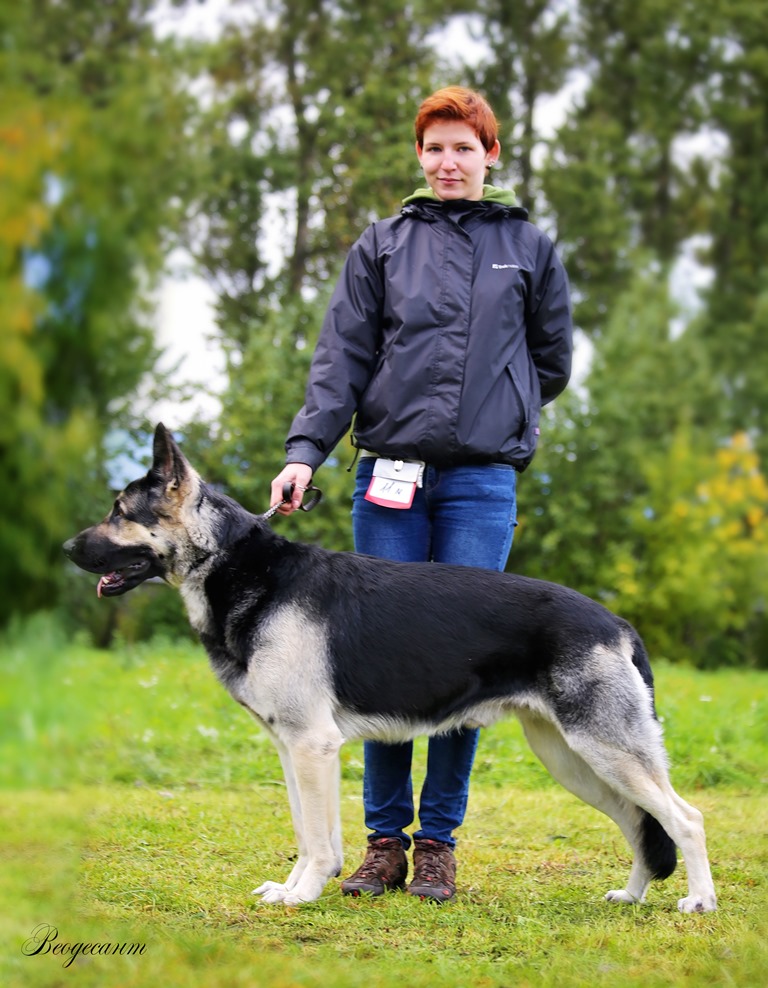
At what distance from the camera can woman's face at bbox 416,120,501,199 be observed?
4.09m

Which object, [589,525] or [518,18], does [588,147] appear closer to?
[518,18]

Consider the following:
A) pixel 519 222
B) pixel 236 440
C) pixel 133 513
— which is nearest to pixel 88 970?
pixel 133 513

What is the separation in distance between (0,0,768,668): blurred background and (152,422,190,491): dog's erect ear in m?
→ 0.70

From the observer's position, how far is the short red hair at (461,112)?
159 inches

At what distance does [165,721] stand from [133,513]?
3.52 meters

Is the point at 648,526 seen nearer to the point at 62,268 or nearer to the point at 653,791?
the point at 653,791

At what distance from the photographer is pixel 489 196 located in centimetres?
422

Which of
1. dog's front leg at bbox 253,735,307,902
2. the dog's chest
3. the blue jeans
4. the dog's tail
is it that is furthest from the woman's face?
the dog's tail

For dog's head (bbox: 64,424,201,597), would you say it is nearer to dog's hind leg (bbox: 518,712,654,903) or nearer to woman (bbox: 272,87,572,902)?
woman (bbox: 272,87,572,902)

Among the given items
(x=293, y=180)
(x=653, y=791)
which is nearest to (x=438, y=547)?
(x=653, y=791)

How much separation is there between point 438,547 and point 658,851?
1.37 meters

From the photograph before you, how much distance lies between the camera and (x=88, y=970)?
9.86ft

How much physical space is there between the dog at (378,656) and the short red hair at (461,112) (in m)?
1.56

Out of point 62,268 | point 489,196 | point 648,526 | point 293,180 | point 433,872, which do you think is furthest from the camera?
point 293,180
